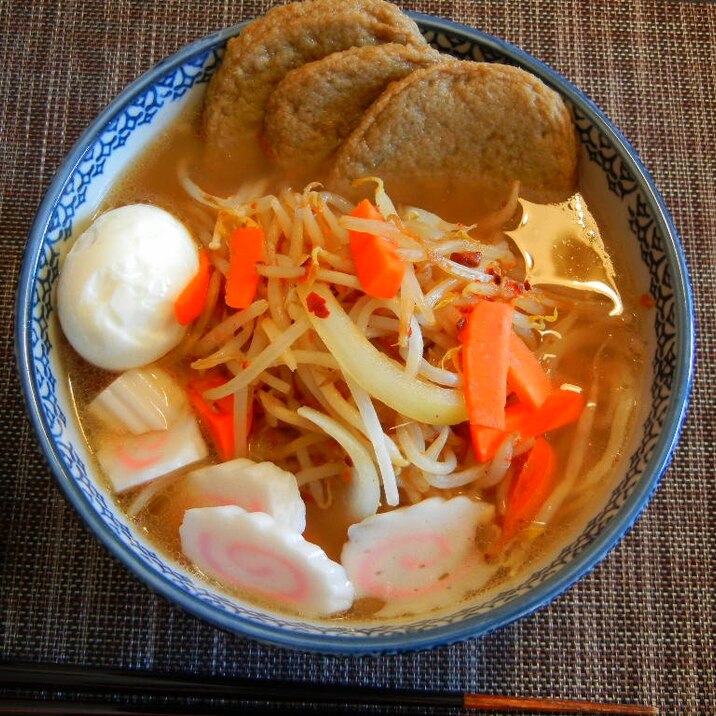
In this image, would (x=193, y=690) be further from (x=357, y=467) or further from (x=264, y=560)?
(x=357, y=467)

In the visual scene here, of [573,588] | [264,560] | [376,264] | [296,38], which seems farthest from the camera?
[573,588]

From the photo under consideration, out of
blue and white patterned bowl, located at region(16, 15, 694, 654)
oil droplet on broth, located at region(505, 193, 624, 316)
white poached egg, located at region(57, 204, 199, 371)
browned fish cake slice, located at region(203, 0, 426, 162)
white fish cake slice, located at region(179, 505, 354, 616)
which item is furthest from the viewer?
oil droplet on broth, located at region(505, 193, 624, 316)

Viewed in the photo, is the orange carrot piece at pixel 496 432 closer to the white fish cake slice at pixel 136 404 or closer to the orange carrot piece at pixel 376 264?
the orange carrot piece at pixel 376 264

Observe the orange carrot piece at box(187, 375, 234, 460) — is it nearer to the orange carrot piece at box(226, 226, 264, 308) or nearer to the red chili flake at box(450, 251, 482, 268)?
the orange carrot piece at box(226, 226, 264, 308)

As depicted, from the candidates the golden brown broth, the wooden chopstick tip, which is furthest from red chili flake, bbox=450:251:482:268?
the wooden chopstick tip

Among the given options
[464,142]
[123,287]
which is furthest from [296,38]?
[123,287]

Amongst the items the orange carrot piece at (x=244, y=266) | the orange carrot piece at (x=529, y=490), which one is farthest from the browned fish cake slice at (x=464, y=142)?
the orange carrot piece at (x=529, y=490)
